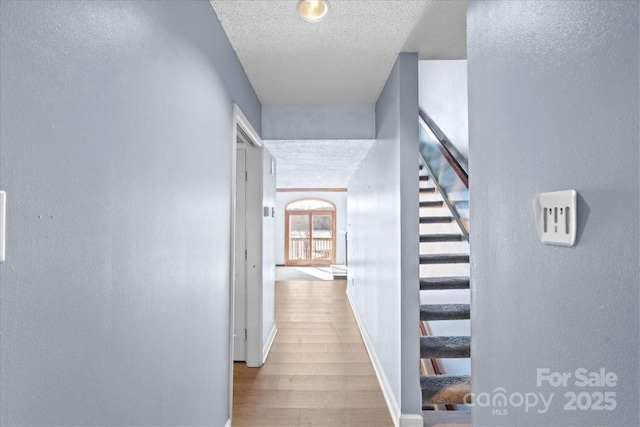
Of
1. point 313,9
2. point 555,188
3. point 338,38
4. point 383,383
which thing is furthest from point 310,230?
point 555,188

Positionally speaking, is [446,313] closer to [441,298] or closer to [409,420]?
[441,298]

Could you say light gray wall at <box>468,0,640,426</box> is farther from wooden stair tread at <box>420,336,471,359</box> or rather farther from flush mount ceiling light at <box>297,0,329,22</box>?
wooden stair tread at <box>420,336,471,359</box>

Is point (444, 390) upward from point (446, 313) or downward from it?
downward

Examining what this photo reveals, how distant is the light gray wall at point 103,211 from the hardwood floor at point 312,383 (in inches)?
40.4

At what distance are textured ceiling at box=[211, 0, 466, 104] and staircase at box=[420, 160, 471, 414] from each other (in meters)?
1.65

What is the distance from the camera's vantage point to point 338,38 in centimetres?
223

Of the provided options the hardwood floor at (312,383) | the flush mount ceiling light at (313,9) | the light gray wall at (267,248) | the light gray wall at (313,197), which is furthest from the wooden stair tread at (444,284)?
the light gray wall at (313,197)

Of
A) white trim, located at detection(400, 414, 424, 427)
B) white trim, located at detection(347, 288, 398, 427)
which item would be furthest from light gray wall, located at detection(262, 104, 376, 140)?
white trim, located at detection(400, 414, 424, 427)

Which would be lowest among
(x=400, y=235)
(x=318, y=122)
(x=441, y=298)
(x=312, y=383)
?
(x=312, y=383)

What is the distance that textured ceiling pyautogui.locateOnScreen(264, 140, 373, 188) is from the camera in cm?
369

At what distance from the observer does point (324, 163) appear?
491 cm

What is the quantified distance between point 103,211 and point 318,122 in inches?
110

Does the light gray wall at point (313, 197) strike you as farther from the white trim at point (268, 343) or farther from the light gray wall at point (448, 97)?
the white trim at point (268, 343)

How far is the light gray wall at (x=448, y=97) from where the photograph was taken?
372cm
